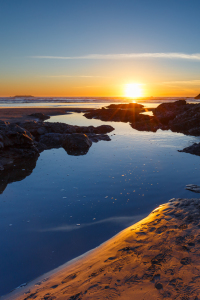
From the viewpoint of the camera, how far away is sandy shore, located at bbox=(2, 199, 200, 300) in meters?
2.70

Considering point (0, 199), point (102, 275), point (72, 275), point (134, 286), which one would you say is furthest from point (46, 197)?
point (134, 286)

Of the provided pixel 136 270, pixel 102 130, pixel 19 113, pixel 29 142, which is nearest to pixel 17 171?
pixel 29 142

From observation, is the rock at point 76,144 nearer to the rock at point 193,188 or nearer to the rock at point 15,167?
the rock at point 15,167

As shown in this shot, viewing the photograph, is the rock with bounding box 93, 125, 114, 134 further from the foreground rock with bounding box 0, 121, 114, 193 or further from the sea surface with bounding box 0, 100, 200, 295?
the sea surface with bounding box 0, 100, 200, 295

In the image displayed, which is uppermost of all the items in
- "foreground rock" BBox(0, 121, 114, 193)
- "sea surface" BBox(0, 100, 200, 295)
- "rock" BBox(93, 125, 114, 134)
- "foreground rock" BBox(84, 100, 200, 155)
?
"foreground rock" BBox(84, 100, 200, 155)

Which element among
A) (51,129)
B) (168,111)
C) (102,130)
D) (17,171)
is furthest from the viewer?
(168,111)

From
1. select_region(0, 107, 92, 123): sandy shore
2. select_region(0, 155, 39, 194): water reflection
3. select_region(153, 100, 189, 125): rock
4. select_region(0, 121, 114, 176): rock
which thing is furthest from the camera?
select_region(153, 100, 189, 125): rock

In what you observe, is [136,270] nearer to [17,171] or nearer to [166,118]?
[17,171]

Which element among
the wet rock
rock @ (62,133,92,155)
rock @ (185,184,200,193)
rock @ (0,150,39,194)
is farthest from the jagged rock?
the wet rock

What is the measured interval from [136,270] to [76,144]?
31.9ft

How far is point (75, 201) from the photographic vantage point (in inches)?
234

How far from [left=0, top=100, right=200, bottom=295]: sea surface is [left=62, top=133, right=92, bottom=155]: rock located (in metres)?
1.47

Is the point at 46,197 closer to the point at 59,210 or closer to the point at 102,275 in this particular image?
the point at 59,210

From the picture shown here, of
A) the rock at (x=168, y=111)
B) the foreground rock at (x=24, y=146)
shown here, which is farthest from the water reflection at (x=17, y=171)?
the rock at (x=168, y=111)
